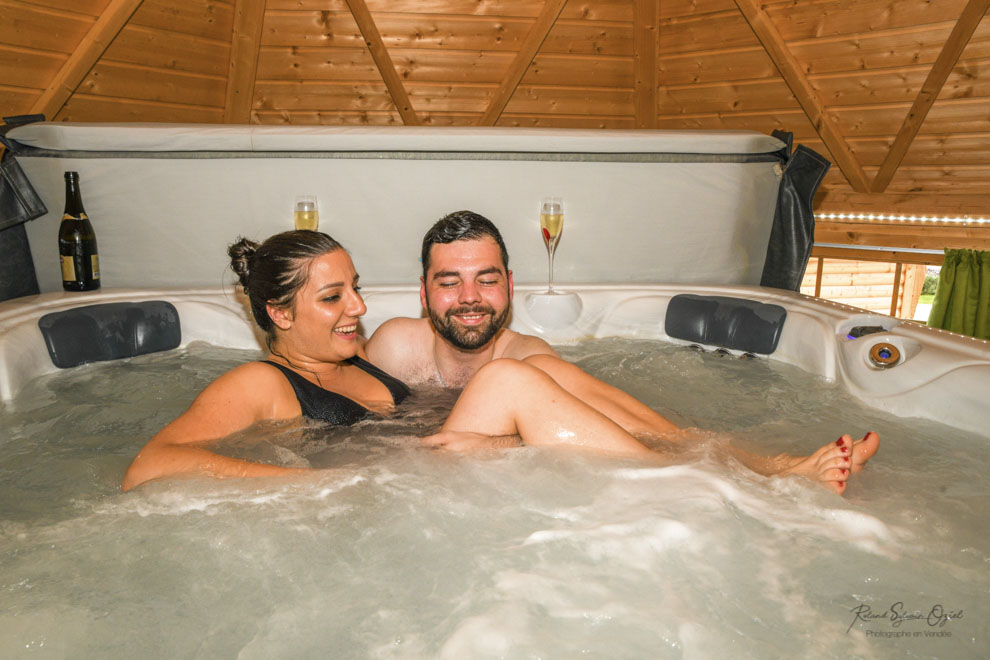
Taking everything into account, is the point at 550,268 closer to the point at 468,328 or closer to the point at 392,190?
the point at 392,190

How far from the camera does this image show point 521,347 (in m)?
1.93

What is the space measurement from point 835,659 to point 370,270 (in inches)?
78.5

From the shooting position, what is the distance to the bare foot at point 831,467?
4.32 ft

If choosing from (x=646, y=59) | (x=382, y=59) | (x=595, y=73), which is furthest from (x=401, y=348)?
(x=646, y=59)

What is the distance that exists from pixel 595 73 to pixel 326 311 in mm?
4301

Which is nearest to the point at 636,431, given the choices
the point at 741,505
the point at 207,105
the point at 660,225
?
the point at 741,505

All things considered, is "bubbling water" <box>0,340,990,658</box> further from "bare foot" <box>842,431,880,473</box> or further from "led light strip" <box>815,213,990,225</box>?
"led light strip" <box>815,213,990,225</box>

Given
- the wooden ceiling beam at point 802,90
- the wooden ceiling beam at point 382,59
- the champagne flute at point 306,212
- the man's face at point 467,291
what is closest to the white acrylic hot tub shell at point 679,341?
the champagne flute at point 306,212

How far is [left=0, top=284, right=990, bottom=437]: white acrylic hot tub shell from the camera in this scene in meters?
1.72

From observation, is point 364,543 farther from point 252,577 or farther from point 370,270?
point 370,270

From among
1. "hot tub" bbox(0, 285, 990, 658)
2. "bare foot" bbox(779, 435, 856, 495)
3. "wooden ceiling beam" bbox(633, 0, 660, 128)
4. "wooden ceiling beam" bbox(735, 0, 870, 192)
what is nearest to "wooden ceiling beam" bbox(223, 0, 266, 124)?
"wooden ceiling beam" bbox(633, 0, 660, 128)

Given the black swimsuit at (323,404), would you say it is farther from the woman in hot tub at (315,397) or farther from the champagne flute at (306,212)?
the champagne flute at (306,212)

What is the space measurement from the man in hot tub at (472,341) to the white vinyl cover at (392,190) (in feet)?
2.20

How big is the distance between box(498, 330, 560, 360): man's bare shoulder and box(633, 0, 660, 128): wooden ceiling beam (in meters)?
3.86
